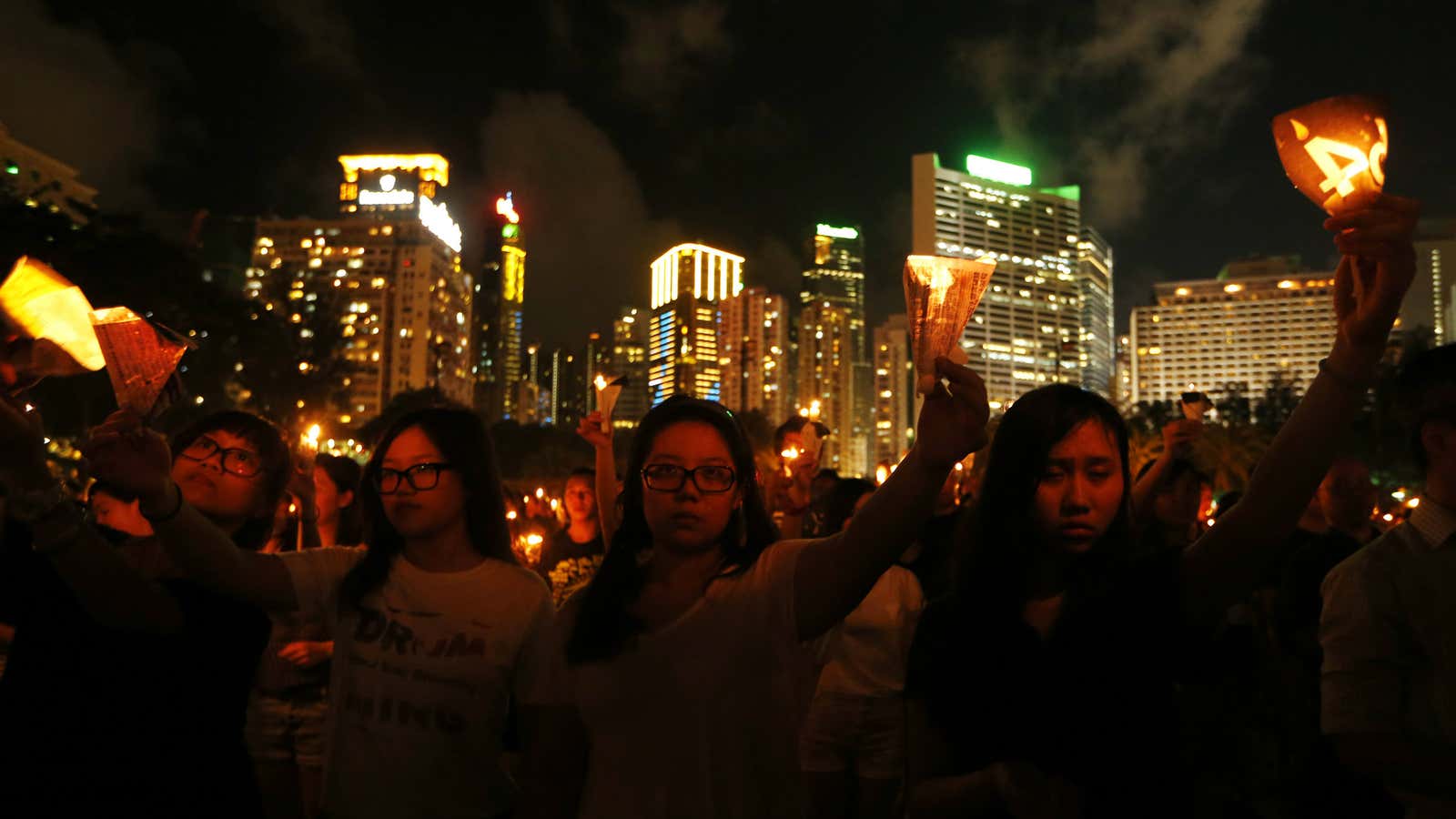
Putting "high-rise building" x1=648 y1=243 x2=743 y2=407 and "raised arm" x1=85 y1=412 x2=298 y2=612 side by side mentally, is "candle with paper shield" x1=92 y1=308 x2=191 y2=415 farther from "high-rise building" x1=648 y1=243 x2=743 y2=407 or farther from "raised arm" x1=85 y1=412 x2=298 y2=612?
"high-rise building" x1=648 y1=243 x2=743 y2=407

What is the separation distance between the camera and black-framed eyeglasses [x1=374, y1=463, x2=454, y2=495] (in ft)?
9.03

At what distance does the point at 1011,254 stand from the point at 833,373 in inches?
2442

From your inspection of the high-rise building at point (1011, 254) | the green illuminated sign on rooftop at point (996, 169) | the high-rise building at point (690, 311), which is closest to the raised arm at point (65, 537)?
the high-rise building at point (1011, 254)

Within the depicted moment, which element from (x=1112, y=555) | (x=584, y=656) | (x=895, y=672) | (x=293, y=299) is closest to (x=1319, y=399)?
(x=1112, y=555)

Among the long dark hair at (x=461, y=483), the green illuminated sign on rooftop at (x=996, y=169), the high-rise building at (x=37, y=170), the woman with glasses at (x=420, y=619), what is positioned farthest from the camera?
the green illuminated sign on rooftop at (x=996, y=169)

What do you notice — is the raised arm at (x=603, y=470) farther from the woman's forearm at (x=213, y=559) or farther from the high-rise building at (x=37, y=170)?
the high-rise building at (x=37, y=170)

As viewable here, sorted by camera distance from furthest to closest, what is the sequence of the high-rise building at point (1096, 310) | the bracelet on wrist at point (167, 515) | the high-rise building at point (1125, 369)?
1. the high-rise building at point (1125, 369)
2. the high-rise building at point (1096, 310)
3. the bracelet on wrist at point (167, 515)

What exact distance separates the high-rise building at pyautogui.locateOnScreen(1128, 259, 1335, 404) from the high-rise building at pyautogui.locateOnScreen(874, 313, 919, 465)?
42.1 metres

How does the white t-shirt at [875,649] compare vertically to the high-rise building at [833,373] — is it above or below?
below

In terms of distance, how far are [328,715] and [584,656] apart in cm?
103

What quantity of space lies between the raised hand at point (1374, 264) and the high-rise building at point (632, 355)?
139 metres

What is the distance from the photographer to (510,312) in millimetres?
172375

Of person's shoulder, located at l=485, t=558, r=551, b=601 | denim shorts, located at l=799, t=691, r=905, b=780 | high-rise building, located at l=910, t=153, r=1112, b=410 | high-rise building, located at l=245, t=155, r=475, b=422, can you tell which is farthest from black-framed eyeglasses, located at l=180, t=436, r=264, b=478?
high-rise building, located at l=245, t=155, r=475, b=422

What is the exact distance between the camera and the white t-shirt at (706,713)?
6.75 ft
